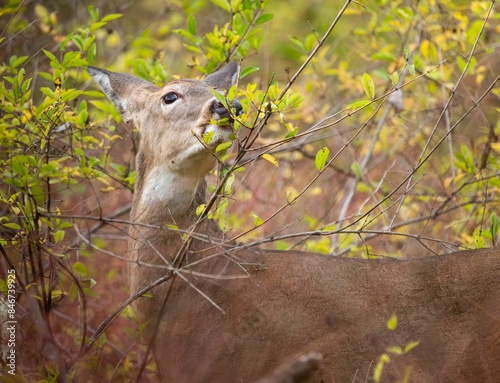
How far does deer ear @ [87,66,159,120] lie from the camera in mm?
5414

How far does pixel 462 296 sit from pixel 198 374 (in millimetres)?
1405

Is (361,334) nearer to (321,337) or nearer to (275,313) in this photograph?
(321,337)

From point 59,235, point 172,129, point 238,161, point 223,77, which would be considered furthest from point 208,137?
point 223,77

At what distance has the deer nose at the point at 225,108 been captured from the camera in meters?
4.12

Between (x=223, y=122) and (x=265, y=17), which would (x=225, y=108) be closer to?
(x=223, y=122)

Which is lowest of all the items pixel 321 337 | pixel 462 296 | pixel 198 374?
pixel 198 374

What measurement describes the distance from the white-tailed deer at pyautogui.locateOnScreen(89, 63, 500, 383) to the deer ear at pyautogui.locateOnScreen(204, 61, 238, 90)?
0.62 m

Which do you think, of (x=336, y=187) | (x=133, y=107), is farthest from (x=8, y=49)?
(x=336, y=187)

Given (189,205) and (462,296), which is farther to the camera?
(189,205)

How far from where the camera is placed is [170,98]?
16.8ft

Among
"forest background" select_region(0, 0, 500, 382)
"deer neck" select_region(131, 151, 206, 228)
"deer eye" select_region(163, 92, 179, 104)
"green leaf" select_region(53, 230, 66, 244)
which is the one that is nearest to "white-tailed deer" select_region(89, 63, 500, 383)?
"deer neck" select_region(131, 151, 206, 228)

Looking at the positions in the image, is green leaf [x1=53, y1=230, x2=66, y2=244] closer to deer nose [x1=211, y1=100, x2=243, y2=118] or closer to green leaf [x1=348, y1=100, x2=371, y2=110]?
deer nose [x1=211, y1=100, x2=243, y2=118]

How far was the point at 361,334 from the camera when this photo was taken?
398cm

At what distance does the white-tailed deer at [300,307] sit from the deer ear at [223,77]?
62 cm
